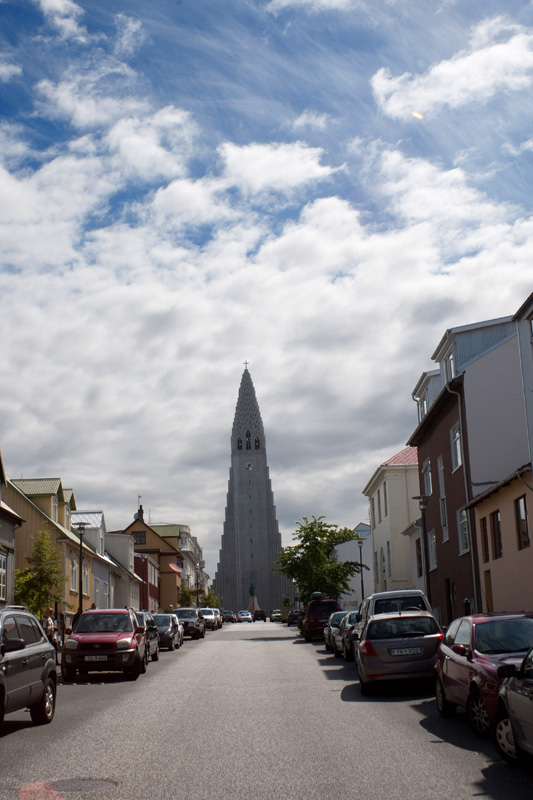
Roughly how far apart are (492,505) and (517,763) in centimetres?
1740

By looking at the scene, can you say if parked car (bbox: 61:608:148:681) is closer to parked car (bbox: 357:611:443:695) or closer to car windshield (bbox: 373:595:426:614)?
car windshield (bbox: 373:595:426:614)

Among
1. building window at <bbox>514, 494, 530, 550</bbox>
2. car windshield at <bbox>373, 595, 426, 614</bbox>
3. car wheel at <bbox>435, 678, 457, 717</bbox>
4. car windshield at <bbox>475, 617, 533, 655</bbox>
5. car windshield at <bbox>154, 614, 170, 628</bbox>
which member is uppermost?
building window at <bbox>514, 494, 530, 550</bbox>

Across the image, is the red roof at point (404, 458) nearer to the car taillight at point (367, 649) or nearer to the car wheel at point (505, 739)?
the car taillight at point (367, 649)

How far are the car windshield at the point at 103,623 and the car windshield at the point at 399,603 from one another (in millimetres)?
6201

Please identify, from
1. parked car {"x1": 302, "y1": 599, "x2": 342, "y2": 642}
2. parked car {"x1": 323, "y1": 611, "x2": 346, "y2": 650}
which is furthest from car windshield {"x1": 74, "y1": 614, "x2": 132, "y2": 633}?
parked car {"x1": 302, "y1": 599, "x2": 342, "y2": 642}

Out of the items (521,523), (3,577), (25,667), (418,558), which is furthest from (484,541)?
(25,667)

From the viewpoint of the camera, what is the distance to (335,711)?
502 inches

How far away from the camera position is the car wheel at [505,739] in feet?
26.6

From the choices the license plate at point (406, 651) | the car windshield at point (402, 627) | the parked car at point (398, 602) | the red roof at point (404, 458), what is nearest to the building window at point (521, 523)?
the parked car at point (398, 602)

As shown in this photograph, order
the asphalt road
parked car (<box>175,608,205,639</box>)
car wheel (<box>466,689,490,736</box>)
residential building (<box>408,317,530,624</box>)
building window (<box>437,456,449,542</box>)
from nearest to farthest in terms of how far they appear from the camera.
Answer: the asphalt road < car wheel (<box>466,689,490,736</box>) < residential building (<box>408,317,530,624</box>) < building window (<box>437,456,449,542</box>) < parked car (<box>175,608,205,639</box>)

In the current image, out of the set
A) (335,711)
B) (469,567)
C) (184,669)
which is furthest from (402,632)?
(469,567)

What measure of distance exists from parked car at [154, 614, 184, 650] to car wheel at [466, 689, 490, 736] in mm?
22812

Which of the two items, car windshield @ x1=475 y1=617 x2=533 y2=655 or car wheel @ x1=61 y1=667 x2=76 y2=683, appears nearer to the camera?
car windshield @ x1=475 y1=617 x2=533 y2=655

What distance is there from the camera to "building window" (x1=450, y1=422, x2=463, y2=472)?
29.4 m
